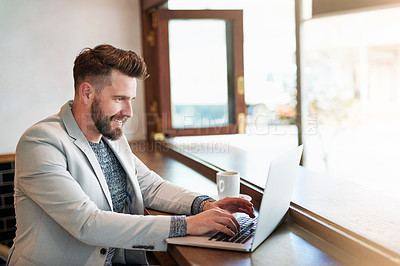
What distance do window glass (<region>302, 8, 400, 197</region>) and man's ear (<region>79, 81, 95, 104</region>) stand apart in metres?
3.12

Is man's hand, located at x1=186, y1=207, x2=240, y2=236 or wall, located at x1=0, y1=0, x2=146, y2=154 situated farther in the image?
wall, located at x1=0, y1=0, x2=146, y2=154

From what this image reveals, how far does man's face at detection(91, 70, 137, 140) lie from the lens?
4.86 ft

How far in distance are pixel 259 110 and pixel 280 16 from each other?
2.92 ft

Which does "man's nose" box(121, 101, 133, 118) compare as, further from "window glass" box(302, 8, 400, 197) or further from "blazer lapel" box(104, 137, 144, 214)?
"window glass" box(302, 8, 400, 197)

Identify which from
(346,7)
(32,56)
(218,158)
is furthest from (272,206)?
(32,56)

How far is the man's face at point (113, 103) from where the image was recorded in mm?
1481

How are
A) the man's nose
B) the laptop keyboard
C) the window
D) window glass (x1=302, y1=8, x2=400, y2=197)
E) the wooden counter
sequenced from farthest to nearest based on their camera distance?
window glass (x1=302, y1=8, x2=400, y2=197)
the window
the man's nose
the laptop keyboard
the wooden counter

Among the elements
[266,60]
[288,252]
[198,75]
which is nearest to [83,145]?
[288,252]

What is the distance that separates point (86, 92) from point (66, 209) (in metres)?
0.44

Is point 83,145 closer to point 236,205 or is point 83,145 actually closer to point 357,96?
point 236,205

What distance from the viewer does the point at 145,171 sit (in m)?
1.79

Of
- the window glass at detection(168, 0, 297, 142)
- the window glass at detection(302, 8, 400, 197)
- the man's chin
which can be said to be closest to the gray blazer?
the man's chin

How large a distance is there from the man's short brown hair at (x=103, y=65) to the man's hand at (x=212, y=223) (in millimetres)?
575

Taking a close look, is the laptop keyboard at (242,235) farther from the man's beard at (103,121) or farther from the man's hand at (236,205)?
the man's beard at (103,121)
